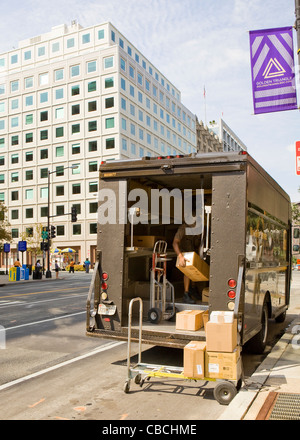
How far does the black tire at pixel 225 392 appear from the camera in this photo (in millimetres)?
5352

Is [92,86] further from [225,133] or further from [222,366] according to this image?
[225,133]

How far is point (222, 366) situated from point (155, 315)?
7.03 ft

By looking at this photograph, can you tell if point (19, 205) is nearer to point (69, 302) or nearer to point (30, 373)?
point (69, 302)

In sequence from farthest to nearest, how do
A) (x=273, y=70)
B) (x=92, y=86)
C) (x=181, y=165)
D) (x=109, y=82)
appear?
(x=92, y=86)
(x=109, y=82)
(x=273, y=70)
(x=181, y=165)

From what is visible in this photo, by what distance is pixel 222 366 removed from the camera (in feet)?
18.0

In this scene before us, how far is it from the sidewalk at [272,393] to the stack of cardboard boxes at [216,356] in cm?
34

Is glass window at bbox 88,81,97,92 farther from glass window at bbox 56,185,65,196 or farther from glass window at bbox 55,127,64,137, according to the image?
glass window at bbox 56,185,65,196

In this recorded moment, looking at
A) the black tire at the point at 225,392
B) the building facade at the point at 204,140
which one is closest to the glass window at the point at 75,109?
the building facade at the point at 204,140

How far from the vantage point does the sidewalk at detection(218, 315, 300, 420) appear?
4.75 m

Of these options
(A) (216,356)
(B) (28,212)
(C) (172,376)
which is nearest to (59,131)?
(B) (28,212)

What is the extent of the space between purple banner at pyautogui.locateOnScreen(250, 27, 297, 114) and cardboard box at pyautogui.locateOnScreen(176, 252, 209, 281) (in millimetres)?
3685

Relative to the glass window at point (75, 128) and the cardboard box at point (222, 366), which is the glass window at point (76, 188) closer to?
the glass window at point (75, 128)
